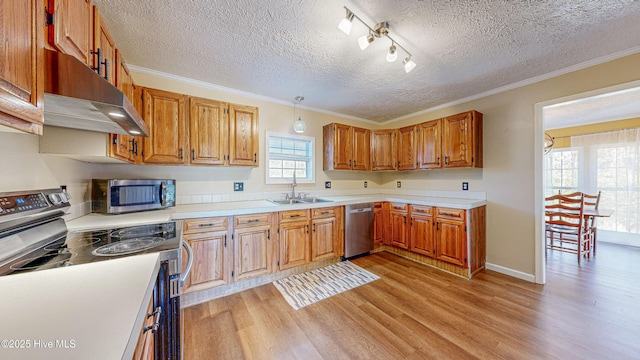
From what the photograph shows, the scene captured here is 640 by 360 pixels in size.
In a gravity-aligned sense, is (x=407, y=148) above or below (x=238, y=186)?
above

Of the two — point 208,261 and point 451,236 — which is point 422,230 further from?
point 208,261

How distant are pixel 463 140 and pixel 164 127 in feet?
11.6

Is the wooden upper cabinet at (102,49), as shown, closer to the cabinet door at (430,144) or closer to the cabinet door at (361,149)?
the cabinet door at (361,149)

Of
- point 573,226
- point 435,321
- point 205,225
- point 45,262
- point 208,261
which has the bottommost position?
point 435,321

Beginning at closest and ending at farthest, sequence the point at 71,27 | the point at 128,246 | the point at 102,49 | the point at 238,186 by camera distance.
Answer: the point at 71,27 → the point at 128,246 → the point at 102,49 → the point at 238,186

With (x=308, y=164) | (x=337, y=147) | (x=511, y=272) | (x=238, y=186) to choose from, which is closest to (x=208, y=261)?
(x=238, y=186)

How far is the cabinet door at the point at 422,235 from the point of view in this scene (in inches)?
118

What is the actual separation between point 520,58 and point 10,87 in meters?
3.36

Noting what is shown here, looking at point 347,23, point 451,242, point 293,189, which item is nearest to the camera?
point 347,23

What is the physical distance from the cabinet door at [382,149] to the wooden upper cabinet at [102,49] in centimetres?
334

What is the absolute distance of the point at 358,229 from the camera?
328 cm

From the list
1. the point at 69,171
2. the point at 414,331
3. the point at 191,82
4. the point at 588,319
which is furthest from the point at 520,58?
the point at 69,171

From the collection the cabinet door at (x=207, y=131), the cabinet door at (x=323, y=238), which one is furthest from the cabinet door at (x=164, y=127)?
the cabinet door at (x=323, y=238)

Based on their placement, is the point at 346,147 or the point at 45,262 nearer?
the point at 45,262
